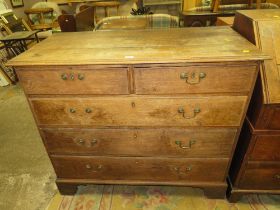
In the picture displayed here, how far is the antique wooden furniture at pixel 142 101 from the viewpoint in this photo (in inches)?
42.0

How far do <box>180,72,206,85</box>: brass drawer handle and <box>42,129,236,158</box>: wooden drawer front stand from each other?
0.35 metres

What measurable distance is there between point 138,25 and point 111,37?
1.39 m

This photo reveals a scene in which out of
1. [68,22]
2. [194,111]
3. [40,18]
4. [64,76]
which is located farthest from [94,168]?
[40,18]

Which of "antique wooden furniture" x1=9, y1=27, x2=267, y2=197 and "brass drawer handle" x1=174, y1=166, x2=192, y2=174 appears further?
"brass drawer handle" x1=174, y1=166, x2=192, y2=174

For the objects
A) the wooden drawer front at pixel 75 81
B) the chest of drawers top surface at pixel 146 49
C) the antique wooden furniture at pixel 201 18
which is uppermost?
the chest of drawers top surface at pixel 146 49

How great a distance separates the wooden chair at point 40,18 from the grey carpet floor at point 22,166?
2948 mm

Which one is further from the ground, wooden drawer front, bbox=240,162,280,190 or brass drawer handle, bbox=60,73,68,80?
brass drawer handle, bbox=60,73,68,80

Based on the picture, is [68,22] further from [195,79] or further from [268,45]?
[268,45]

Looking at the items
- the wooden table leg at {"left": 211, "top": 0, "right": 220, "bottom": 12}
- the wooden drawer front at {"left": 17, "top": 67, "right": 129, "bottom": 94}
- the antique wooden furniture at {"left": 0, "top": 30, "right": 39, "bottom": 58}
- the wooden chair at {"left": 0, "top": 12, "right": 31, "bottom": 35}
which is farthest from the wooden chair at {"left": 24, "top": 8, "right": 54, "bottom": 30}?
the wooden drawer front at {"left": 17, "top": 67, "right": 129, "bottom": 94}

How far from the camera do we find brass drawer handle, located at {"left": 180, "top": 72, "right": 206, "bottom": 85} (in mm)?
1069

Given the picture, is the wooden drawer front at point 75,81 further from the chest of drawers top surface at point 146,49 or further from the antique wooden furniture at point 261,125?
Answer: the antique wooden furniture at point 261,125

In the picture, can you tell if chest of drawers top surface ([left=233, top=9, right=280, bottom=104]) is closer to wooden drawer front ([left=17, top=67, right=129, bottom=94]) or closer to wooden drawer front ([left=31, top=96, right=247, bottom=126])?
wooden drawer front ([left=31, top=96, right=247, bottom=126])

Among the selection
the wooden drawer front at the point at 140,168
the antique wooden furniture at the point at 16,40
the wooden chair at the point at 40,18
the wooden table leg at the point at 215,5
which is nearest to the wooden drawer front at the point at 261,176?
the wooden drawer front at the point at 140,168

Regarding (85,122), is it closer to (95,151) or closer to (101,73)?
(95,151)
